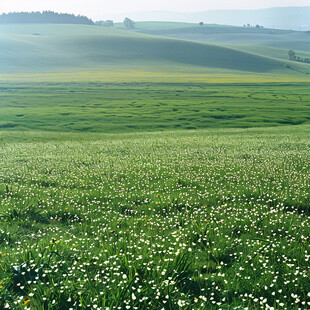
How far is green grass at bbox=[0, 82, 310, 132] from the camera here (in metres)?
62.9

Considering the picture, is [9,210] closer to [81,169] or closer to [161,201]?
[161,201]

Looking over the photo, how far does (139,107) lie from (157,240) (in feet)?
257

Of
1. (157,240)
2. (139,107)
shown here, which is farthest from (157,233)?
(139,107)

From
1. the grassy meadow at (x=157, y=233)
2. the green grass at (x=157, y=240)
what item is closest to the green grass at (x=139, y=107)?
the grassy meadow at (x=157, y=233)

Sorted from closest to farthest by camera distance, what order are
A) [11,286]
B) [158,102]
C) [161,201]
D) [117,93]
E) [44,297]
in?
[44,297], [11,286], [161,201], [158,102], [117,93]

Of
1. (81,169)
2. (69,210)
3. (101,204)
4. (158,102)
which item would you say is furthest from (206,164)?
(158,102)

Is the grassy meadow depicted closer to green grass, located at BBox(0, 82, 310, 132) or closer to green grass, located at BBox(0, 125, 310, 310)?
green grass, located at BBox(0, 125, 310, 310)

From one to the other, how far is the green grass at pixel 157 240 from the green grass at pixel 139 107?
152 ft

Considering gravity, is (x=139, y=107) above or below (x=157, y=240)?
below

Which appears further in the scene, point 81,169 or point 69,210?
point 81,169

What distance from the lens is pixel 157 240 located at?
7.75 m

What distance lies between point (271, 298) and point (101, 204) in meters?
6.22

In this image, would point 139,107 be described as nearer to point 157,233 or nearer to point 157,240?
point 157,233

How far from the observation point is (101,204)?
10609 mm
